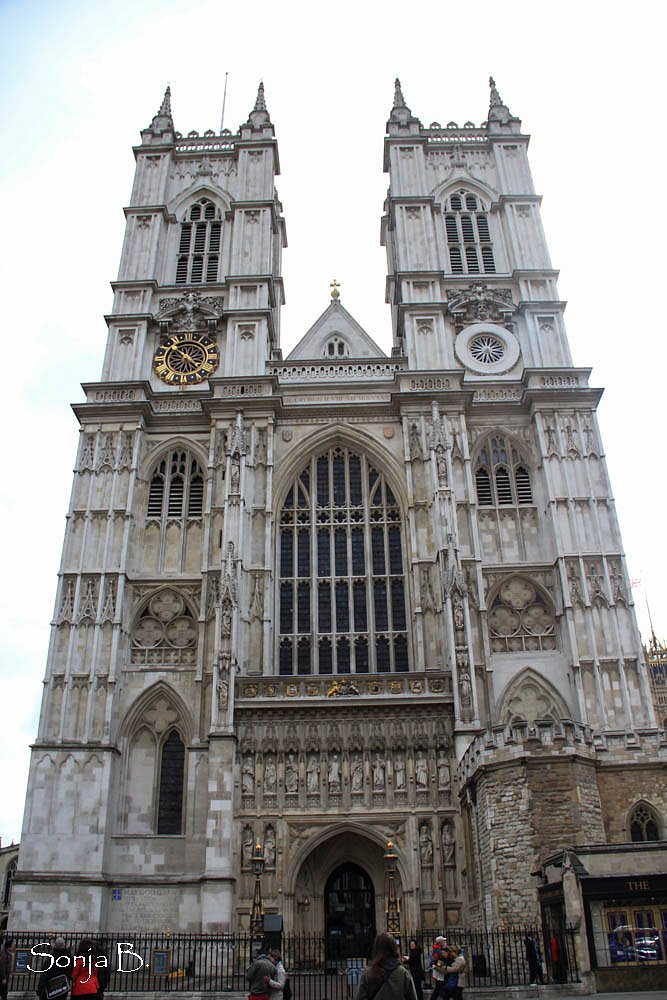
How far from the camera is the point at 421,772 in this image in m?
22.9

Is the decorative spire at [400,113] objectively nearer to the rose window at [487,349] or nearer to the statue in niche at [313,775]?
the rose window at [487,349]

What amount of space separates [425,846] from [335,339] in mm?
19240

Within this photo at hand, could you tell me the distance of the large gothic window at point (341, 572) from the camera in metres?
26.6

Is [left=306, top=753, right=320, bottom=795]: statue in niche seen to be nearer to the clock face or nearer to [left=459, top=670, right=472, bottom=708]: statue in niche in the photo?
[left=459, top=670, right=472, bottom=708]: statue in niche

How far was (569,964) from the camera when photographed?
14133 millimetres

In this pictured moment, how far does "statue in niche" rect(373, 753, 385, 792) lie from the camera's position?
2283 cm

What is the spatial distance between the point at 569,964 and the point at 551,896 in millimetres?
1239

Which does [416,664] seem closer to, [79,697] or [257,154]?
[79,697]

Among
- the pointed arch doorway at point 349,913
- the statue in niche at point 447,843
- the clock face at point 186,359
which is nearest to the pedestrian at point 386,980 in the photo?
the statue in niche at point 447,843

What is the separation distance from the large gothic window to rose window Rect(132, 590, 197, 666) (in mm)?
2853

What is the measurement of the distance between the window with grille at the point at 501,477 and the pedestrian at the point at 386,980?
2309 centimetres

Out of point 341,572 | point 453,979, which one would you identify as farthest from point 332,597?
point 453,979

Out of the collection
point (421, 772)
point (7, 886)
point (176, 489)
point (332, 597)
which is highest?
Result: point (176, 489)

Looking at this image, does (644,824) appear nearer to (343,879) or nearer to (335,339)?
(343,879)
